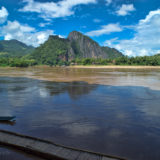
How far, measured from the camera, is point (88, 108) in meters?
11.1

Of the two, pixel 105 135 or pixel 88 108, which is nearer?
pixel 105 135

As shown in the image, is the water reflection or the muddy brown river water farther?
the water reflection

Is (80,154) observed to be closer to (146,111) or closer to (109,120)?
(109,120)

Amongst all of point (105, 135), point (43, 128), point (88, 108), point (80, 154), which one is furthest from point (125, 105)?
point (80, 154)

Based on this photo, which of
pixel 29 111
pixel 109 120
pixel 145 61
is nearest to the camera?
pixel 109 120

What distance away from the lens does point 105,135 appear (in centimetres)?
688

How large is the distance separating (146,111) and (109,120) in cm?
333

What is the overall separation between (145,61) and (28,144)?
136249 mm

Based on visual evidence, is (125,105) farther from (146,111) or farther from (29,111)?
(29,111)

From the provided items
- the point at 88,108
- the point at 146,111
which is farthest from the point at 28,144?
the point at 146,111

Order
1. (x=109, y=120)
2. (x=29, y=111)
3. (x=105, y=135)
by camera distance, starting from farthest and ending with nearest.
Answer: (x=29, y=111), (x=109, y=120), (x=105, y=135)

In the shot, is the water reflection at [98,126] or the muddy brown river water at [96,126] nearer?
the muddy brown river water at [96,126]

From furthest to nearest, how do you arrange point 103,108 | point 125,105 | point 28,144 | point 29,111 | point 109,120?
1. point 125,105
2. point 103,108
3. point 29,111
4. point 109,120
5. point 28,144

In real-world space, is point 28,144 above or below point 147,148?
above
